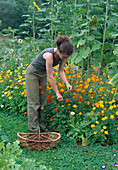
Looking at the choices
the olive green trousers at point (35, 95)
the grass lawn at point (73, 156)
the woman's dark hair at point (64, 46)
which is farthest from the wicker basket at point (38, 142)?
the woman's dark hair at point (64, 46)

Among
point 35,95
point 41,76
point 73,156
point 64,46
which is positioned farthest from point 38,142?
point 64,46

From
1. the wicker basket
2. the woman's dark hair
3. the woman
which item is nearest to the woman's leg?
the woman

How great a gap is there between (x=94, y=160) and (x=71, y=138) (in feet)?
1.94

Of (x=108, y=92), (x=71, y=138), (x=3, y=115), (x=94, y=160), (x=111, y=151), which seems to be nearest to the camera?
(x=94, y=160)

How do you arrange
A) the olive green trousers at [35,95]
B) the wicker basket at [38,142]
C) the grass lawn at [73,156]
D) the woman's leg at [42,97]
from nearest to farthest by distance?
the grass lawn at [73,156], the wicker basket at [38,142], the olive green trousers at [35,95], the woman's leg at [42,97]

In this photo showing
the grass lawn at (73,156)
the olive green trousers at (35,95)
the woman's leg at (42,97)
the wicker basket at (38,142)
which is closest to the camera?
the grass lawn at (73,156)

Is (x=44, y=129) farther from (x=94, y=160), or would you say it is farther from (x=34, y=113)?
(x=94, y=160)

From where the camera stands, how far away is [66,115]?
3.42 meters

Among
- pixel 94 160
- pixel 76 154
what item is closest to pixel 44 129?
pixel 76 154

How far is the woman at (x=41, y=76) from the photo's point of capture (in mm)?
2633

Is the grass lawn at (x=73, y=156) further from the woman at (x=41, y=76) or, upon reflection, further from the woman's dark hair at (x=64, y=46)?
the woman's dark hair at (x=64, y=46)

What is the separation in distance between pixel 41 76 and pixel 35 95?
29 centimetres

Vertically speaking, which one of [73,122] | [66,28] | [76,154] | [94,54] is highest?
[66,28]

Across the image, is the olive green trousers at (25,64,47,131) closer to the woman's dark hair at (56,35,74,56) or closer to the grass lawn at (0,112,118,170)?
the grass lawn at (0,112,118,170)
